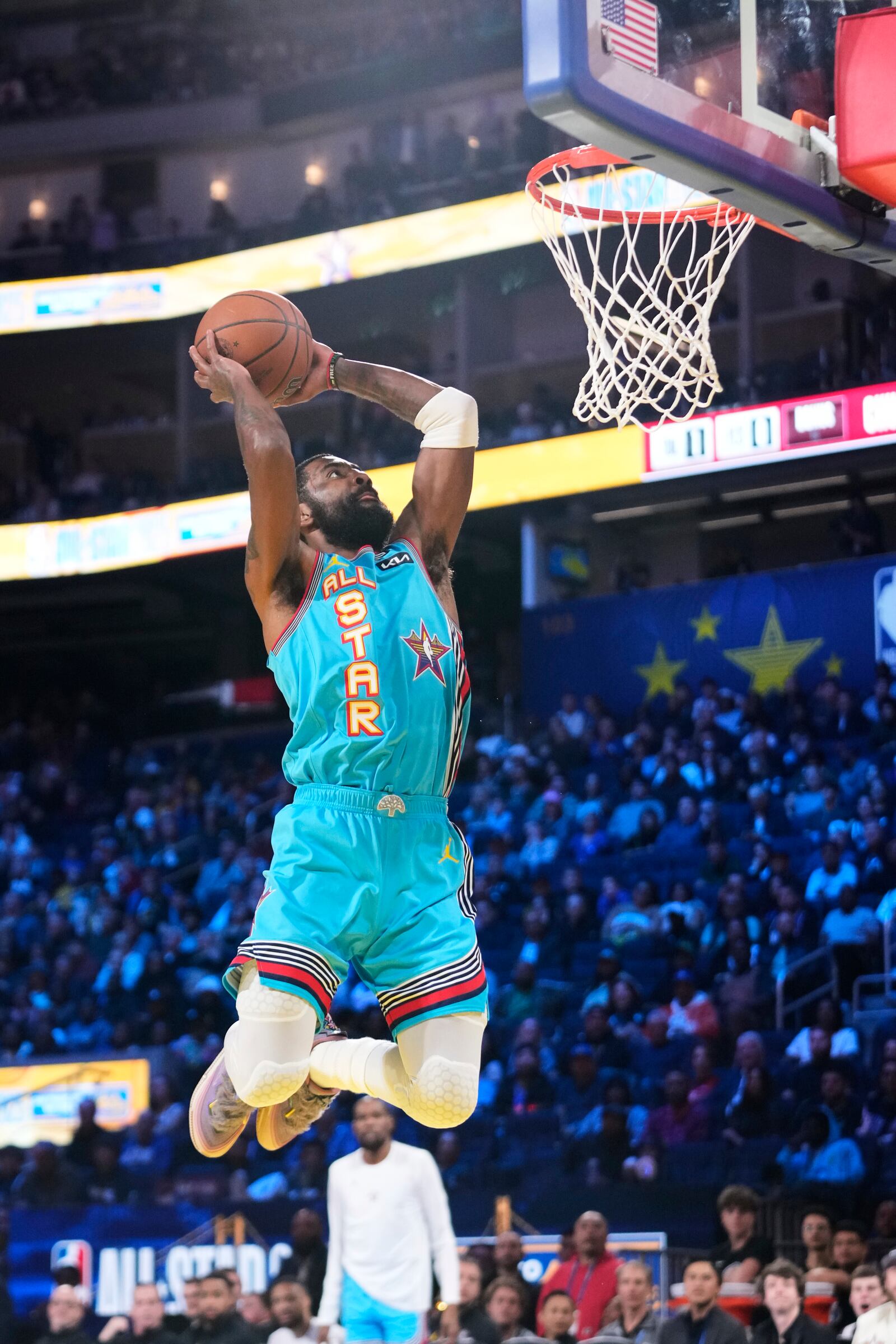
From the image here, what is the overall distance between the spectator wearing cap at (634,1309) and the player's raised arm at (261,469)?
15.6ft

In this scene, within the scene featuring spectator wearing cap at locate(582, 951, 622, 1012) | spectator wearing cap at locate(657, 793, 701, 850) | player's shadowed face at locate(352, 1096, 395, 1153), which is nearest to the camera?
player's shadowed face at locate(352, 1096, 395, 1153)

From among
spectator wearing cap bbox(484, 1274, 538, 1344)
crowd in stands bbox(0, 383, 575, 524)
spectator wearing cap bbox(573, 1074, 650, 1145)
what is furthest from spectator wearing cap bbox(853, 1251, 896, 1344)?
crowd in stands bbox(0, 383, 575, 524)

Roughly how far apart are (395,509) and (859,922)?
27.8 ft

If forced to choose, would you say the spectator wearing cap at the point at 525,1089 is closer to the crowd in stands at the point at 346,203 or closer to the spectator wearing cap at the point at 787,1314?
the spectator wearing cap at the point at 787,1314

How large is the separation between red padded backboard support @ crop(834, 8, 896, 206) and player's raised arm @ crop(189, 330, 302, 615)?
7.08 ft

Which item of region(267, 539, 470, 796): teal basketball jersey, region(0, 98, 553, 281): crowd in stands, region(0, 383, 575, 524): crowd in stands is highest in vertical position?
region(0, 98, 553, 281): crowd in stands

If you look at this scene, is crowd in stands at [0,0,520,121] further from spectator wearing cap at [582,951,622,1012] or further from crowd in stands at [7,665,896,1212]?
spectator wearing cap at [582,951,622,1012]

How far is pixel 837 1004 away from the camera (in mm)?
11734

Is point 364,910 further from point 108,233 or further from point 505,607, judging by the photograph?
point 108,233

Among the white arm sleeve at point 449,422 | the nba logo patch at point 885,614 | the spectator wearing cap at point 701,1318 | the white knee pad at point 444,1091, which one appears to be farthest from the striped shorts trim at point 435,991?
the nba logo patch at point 885,614

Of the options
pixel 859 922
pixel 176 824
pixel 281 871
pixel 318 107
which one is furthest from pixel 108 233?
pixel 281 871

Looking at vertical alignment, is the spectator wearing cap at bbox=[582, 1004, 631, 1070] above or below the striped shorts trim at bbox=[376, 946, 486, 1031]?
above

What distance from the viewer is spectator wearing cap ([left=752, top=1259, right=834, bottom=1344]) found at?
780 cm

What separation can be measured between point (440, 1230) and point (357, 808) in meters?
3.68
